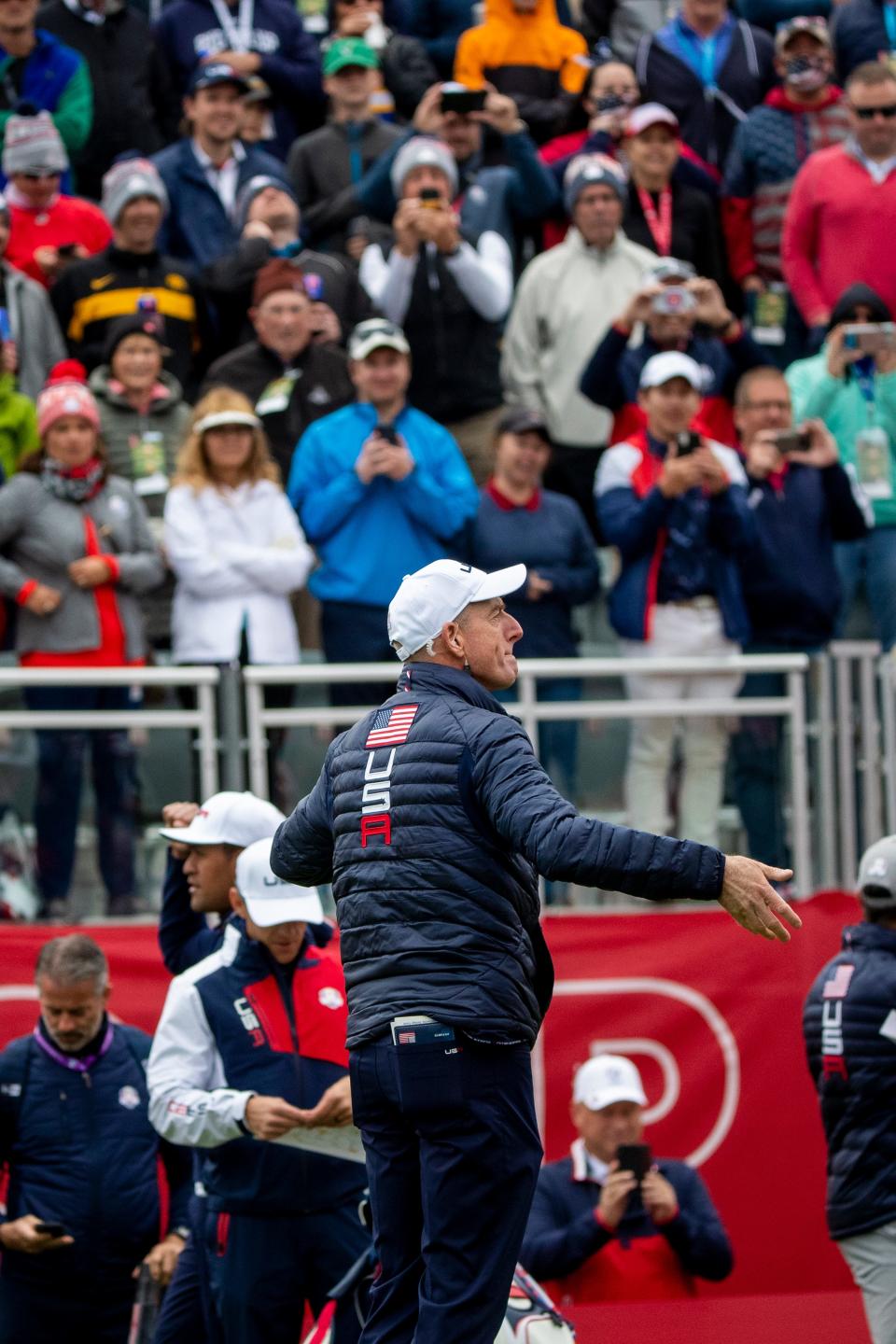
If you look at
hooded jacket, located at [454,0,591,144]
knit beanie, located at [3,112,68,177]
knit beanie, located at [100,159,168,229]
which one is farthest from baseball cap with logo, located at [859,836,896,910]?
hooded jacket, located at [454,0,591,144]

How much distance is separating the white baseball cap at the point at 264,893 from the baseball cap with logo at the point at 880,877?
181cm

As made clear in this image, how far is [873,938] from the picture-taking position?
732 centimetres

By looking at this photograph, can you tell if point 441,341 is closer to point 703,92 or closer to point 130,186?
point 130,186

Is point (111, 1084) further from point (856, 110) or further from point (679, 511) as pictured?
point (856, 110)

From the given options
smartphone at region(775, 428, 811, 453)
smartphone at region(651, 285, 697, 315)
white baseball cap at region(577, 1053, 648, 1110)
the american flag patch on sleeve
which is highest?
smartphone at region(651, 285, 697, 315)

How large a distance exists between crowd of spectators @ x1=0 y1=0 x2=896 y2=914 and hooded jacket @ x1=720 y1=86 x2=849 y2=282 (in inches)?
0.8

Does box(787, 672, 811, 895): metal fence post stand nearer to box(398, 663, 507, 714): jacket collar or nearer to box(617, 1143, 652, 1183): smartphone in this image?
box(617, 1143, 652, 1183): smartphone

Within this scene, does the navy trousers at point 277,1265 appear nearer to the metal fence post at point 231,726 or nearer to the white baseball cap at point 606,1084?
the white baseball cap at point 606,1084

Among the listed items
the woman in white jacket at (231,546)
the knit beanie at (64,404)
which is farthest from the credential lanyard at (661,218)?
the knit beanie at (64,404)

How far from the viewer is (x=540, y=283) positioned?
1183 centimetres

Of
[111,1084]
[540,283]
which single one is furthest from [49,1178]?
[540,283]

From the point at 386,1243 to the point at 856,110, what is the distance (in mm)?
8277

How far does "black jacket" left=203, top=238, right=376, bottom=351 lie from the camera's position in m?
11.4

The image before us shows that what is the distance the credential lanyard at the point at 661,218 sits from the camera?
484 inches
